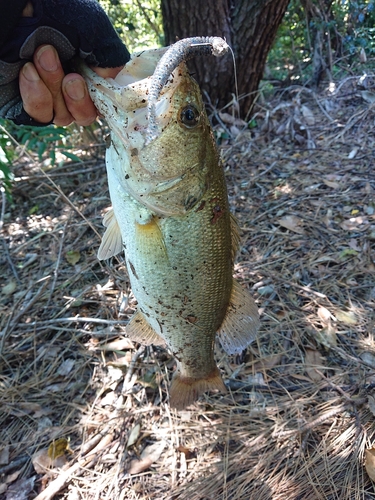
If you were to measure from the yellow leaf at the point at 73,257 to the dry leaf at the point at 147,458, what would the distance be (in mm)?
1714

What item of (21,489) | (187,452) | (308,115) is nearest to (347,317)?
(187,452)

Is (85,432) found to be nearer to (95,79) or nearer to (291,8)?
(95,79)

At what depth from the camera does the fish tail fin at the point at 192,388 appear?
197cm

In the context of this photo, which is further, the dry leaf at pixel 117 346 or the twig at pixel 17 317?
the twig at pixel 17 317

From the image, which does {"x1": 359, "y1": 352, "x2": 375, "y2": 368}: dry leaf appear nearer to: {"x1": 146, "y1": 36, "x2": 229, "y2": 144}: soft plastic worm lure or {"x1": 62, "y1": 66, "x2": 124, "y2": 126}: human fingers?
{"x1": 146, "y1": 36, "x2": 229, "y2": 144}: soft plastic worm lure

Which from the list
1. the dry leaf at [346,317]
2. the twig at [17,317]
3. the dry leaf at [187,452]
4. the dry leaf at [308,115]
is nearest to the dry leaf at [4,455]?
the twig at [17,317]

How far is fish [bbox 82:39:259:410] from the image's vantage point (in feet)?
4.55

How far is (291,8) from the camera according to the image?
6.68 m

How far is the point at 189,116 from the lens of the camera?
4.55 ft

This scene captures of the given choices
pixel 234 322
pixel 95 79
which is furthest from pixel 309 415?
pixel 95 79

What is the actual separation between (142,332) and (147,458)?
77cm

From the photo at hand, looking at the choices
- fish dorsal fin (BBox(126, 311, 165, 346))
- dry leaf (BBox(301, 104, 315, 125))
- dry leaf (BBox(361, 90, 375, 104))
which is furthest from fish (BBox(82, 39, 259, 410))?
dry leaf (BBox(361, 90, 375, 104))

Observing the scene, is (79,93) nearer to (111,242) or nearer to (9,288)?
(111,242)

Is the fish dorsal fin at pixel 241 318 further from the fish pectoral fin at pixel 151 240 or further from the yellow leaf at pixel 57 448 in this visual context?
the yellow leaf at pixel 57 448
